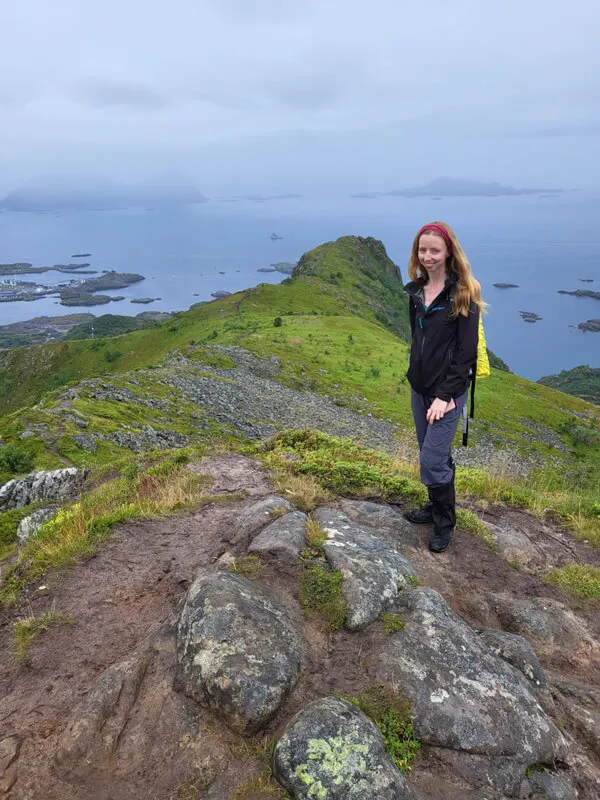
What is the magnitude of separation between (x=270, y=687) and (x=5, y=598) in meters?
3.34

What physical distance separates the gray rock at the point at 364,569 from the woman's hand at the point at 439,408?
5.68ft

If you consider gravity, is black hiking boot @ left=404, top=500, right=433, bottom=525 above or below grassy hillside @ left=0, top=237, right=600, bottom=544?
above

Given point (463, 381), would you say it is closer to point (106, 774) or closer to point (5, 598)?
point (106, 774)

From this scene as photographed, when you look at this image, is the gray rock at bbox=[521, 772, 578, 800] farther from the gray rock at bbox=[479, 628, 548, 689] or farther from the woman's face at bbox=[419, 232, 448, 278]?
the woman's face at bbox=[419, 232, 448, 278]

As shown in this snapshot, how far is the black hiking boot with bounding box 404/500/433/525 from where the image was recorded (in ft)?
23.7

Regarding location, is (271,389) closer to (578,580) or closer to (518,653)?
(578,580)

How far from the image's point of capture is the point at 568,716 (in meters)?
4.26

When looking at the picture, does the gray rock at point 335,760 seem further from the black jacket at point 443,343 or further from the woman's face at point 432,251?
the woman's face at point 432,251

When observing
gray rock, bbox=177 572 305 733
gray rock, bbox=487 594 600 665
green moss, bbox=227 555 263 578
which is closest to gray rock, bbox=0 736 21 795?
gray rock, bbox=177 572 305 733

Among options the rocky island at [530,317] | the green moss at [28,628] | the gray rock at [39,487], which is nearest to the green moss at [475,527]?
the green moss at [28,628]

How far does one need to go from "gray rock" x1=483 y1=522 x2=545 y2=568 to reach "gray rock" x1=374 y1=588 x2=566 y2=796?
291 cm

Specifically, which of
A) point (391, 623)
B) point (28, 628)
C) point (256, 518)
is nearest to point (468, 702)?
point (391, 623)

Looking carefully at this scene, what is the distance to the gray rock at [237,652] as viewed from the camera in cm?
377

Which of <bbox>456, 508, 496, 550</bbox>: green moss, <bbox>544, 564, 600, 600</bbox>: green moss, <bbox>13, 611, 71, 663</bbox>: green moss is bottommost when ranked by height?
<bbox>544, 564, 600, 600</bbox>: green moss
